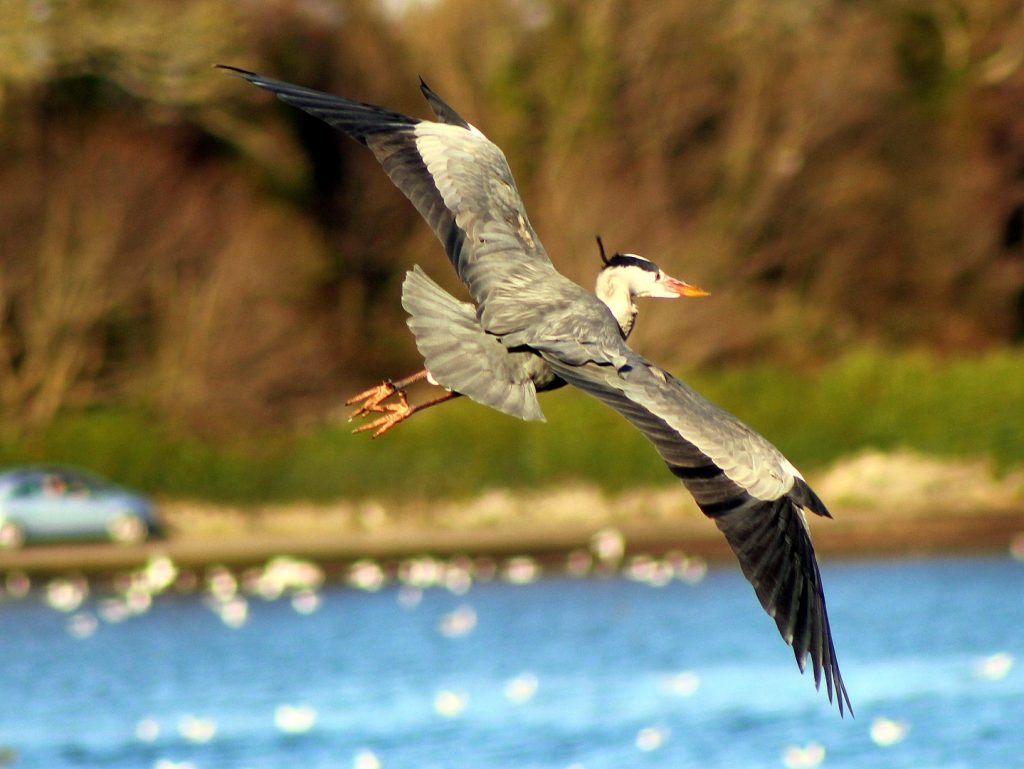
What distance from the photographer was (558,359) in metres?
7.09

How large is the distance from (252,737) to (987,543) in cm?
1172

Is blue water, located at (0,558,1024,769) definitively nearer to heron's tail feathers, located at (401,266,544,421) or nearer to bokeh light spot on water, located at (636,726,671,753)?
bokeh light spot on water, located at (636,726,671,753)

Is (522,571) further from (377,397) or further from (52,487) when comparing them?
(377,397)

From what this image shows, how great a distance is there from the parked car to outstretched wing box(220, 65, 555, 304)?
18.0 metres

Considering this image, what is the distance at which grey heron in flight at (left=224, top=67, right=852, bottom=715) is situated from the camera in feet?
22.1

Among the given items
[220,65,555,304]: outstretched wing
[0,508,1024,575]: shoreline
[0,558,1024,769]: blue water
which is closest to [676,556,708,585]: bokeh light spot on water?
[0,558,1024,769]: blue water

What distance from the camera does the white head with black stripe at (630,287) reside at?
25.7 feet

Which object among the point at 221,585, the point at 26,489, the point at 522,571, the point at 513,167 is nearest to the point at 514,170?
the point at 513,167

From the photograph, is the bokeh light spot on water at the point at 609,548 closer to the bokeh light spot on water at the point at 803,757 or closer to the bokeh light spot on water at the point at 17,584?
the bokeh light spot on water at the point at 17,584

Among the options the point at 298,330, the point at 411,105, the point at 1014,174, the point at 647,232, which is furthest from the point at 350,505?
the point at 1014,174

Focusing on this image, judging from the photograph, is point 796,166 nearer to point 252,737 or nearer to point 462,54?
point 462,54

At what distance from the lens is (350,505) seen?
27469 millimetres

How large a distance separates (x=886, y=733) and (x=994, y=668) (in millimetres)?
2549

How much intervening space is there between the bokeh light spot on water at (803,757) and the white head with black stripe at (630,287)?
5.47 meters
